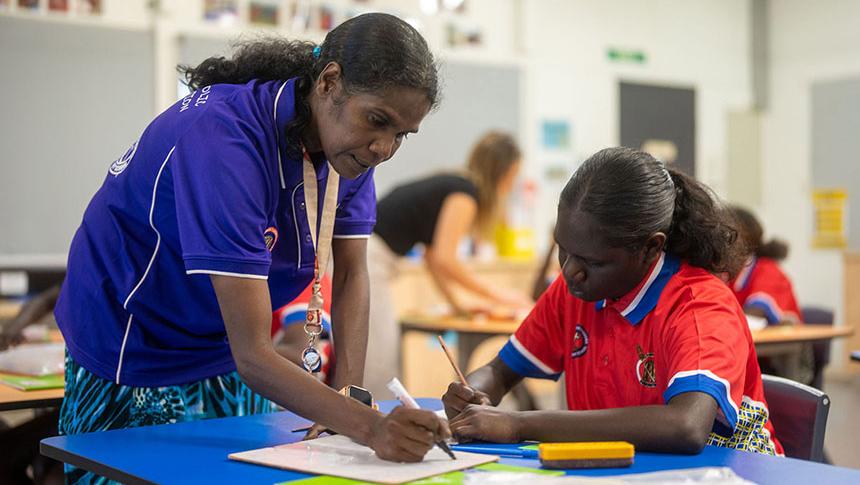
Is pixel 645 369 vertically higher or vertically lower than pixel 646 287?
lower

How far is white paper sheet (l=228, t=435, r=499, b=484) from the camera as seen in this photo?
46.1 inches

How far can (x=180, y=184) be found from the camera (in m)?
1.32

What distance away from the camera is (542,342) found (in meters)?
1.76

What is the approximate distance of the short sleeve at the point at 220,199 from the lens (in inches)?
50.9

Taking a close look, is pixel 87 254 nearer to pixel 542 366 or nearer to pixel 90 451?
pixel 90 451

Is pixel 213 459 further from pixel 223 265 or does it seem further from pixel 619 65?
pixel 619 65

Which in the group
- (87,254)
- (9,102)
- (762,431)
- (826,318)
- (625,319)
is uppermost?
(9,102)

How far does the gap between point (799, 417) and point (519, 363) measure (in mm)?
481

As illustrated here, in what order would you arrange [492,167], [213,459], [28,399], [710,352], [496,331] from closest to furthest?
[213,459], [710,352], [28,399], [496,331], [492,167]

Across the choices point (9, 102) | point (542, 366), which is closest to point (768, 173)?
point (9, 102)

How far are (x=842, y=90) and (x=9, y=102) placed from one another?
5.45 meters

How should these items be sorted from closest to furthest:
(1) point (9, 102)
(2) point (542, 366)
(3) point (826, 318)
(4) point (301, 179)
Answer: (4) point (301, 179) < (2) point (542, 366) < (3) point (826, 318) < (1) point (9, 102)

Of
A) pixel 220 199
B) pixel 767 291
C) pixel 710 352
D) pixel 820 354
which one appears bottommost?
pixel 820 354

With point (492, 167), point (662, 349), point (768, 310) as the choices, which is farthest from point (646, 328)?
point (492, 167)
